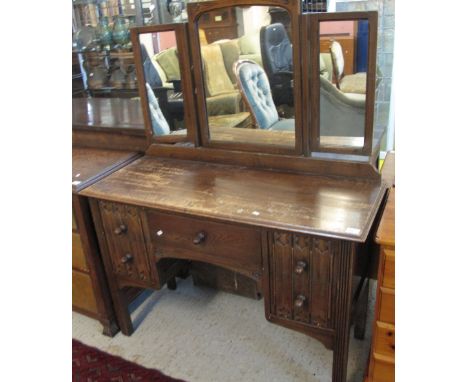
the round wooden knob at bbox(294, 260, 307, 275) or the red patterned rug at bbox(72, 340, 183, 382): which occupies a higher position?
the round wooden knob at bbox(294, 260, 307, 275)

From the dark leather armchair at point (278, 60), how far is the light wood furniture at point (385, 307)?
444 mm

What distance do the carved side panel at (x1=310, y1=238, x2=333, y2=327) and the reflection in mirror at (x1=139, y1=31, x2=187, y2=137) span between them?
2.30 ft

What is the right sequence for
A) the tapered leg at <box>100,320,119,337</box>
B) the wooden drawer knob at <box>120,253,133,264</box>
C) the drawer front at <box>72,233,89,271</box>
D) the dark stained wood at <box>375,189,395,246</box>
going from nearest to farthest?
the dark stained wood at <box>375,189,395,246</box> → the wooden drawer knob at <box>120,253,133,264</box> → the drawer front at <box>72,233,89,271</box> → the tapered leg at <box>100,320,119,337</box>

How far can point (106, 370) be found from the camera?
1513 millimetres

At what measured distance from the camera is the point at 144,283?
57.5 inches

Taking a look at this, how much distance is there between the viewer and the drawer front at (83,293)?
1.62 m

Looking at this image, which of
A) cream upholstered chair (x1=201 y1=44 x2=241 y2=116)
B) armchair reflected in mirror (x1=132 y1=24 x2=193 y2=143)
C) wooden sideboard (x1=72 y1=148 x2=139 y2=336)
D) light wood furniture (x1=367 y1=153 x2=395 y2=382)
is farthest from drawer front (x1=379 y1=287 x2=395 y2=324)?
wooden sideboard (x1=72 y1=148 x2=139 y2=336)

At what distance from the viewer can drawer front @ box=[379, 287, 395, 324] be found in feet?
3.41

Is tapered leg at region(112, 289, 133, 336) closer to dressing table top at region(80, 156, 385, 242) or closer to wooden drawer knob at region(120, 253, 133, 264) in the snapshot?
wooden drawer knob at region(120, 253, 133, 264)

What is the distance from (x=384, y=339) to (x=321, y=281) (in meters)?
0.23

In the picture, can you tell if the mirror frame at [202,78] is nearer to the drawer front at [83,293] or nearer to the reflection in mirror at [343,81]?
the reflection in mirror at [343,81]

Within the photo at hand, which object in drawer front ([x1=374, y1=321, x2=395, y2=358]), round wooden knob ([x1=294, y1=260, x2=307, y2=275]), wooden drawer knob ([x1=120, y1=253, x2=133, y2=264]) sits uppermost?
round wooden knob ([x1=294, y1=260, x2=307, y2=275])
